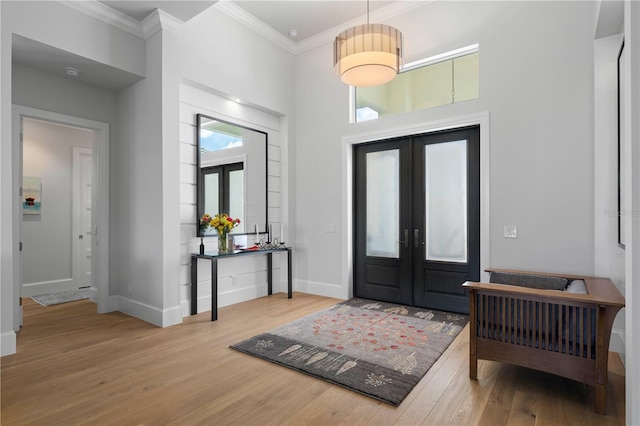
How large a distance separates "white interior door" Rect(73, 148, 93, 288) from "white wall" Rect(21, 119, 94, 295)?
70 mm

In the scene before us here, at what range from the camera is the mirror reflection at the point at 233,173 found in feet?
14.4

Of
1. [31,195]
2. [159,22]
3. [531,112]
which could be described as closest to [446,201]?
[531,112]

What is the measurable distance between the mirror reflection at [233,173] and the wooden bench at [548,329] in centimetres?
318

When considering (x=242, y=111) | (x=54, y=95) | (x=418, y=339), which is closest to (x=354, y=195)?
(x=242, y=111)

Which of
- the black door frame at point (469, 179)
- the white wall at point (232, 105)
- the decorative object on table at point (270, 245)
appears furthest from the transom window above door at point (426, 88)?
the decorative object on table at point (270, 245)

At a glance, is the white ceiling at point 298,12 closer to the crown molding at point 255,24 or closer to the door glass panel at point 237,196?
the crown molding at point 255,24

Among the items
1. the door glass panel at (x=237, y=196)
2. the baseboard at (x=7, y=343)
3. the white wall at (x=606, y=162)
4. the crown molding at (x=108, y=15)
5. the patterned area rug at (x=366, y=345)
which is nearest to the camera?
the patterned area rug at (x=366, y=345)

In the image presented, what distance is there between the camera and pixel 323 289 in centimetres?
520

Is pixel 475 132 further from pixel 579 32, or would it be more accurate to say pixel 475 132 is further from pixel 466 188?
pixel 579 32

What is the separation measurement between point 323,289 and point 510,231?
2.66m

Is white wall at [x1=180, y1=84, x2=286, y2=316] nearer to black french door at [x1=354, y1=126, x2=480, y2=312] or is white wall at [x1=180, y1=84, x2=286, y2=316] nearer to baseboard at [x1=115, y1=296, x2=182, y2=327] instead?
baseboard at [x1=115, y1=296, x2=182, y2=327]

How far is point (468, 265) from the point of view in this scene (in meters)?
4.11

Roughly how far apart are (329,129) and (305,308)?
2.59 metres

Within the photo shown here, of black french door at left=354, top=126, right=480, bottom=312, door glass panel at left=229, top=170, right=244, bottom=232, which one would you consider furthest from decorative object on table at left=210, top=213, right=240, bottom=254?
black french door at left=354, top=126, right=480, bottom=312
